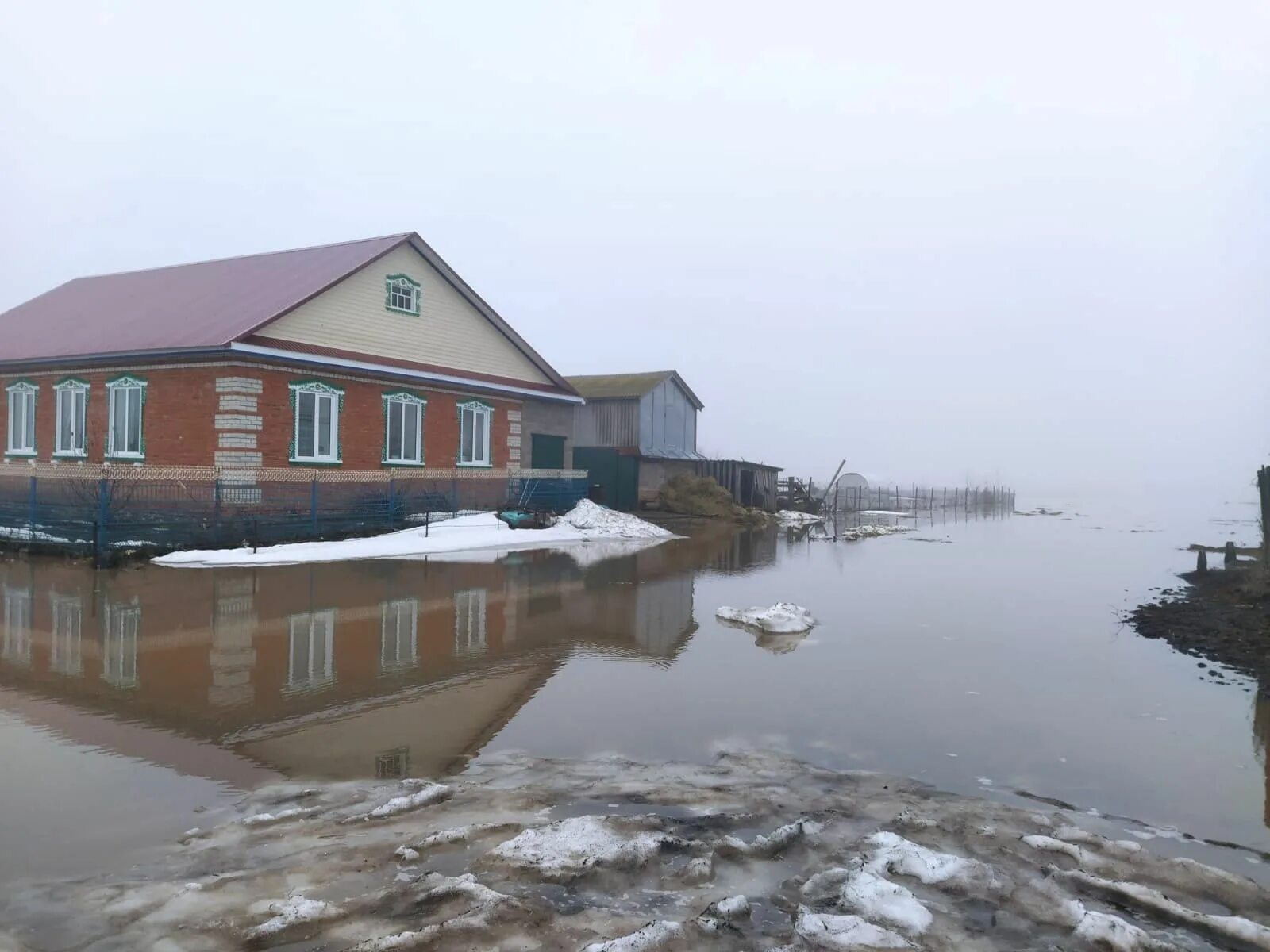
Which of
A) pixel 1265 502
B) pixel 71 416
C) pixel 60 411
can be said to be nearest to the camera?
pixel 1265 502

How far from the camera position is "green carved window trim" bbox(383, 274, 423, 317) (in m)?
23.6

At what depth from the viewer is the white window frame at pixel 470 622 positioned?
10.0 m

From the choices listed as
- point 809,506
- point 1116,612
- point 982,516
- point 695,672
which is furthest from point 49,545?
point 982,516

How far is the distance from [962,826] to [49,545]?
17.0 meters

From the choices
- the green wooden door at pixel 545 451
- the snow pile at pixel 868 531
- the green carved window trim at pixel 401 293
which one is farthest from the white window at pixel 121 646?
the snow pile at pixel 868 531

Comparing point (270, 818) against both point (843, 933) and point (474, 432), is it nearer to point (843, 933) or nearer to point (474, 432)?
point (843, 933)

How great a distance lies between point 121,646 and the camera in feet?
31.3

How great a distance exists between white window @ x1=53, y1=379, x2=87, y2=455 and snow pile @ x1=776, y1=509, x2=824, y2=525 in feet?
80.5

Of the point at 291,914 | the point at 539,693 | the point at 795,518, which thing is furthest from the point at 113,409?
the point at 795,518

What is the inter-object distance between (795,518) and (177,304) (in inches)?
990

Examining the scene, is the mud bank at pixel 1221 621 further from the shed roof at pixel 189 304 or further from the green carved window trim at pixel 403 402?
the shed roof at pixel 189 304

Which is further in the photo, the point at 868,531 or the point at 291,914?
the point at 868,531

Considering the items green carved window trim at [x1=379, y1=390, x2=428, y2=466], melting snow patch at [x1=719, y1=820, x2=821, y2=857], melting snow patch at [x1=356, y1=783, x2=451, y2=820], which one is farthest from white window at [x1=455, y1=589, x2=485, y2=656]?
green carved window trim at [x1=379, y1=390, x2=428, y2=466]

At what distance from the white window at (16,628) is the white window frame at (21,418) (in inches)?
477
